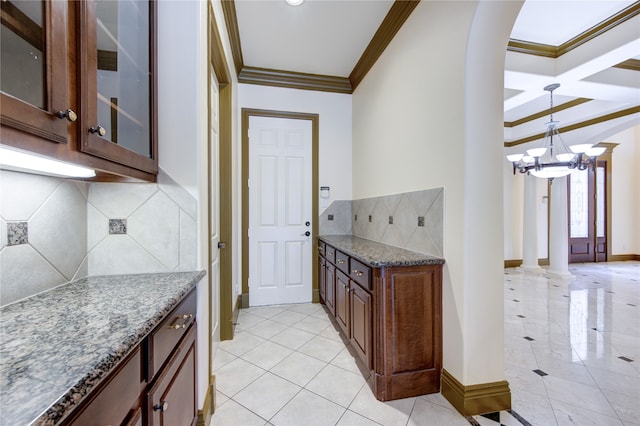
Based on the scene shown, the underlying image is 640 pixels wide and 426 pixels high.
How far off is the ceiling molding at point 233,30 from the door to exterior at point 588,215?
767 cm

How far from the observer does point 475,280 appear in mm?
1646

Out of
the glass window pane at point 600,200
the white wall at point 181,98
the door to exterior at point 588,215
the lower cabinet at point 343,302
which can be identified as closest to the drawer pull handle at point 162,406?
the white wall at point 181,98

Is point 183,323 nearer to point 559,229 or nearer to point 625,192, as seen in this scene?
point 559,229

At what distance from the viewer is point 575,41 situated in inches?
111

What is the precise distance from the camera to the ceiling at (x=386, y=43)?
2.38 metres

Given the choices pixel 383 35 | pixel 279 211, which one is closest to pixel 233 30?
pixel 383 35

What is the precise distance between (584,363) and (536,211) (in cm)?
441

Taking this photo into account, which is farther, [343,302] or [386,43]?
[386,43]

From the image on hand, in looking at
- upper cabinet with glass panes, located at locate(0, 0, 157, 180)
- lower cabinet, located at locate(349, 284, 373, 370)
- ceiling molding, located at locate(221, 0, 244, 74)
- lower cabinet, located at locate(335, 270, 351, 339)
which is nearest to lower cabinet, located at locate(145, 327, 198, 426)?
upper cabinet with glass panes, located at locate(0, 0, 157, 180)

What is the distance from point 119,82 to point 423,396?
2422mm

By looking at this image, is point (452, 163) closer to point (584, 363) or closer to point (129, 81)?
point (129, 81)

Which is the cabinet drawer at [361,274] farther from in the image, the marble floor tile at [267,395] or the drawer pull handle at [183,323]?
the drawer pull handle at [183,323]

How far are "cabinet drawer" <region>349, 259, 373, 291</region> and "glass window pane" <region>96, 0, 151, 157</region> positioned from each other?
1498mm

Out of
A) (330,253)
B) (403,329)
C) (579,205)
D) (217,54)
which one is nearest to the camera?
(403,329)
